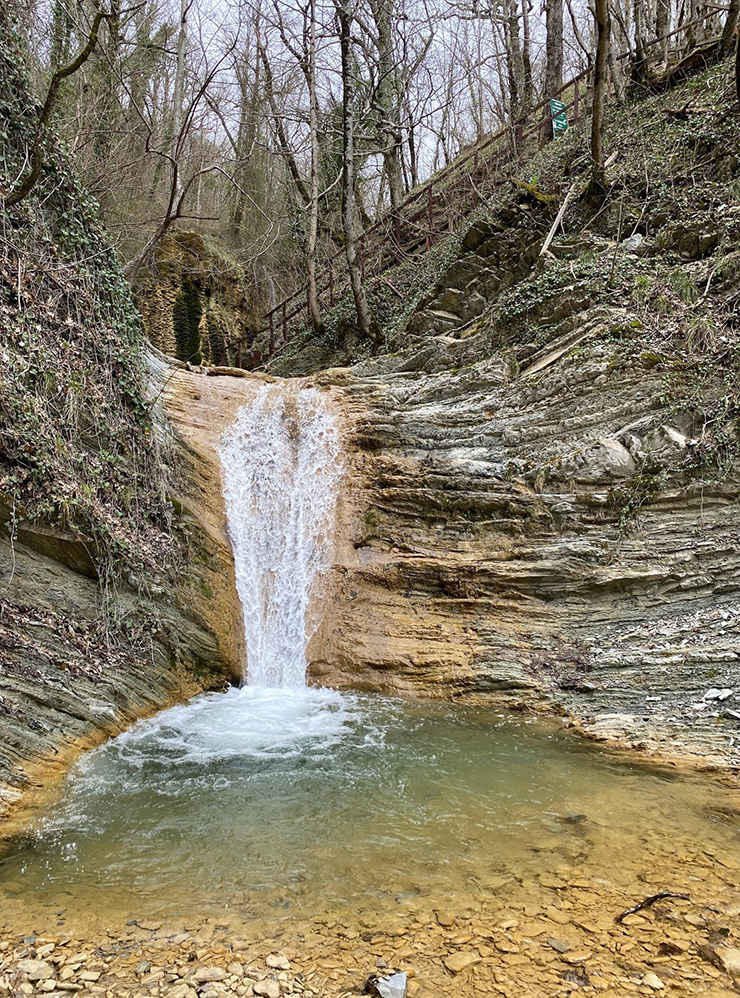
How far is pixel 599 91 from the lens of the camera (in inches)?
379

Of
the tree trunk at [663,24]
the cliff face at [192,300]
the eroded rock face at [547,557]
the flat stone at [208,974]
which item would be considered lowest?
the flat stone at [208,974]

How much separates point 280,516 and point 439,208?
1196cm

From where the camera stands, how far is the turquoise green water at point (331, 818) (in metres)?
3.39

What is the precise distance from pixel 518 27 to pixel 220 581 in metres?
18.5

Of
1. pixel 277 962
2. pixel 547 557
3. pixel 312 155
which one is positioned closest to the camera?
pixel 277 962

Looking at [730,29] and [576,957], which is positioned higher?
[730,29]

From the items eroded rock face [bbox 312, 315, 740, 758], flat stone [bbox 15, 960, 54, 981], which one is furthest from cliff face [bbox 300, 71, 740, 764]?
flat stone [bbox 15, 960, 54, 981]

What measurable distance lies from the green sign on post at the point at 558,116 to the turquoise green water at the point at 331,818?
14.2 m

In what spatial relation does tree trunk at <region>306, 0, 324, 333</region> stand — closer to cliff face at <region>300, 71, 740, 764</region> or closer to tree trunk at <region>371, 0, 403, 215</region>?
tree trunk at <region>371, 0, 403, 215</region>

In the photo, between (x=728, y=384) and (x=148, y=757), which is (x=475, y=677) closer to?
(x=148, y=757)

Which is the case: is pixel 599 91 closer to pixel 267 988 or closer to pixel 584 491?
pixel 584 491

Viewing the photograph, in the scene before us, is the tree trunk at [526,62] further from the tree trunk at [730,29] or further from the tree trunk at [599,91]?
the tree trunk at [599,91]

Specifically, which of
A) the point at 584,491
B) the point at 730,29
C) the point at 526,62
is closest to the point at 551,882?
the point at 584,491

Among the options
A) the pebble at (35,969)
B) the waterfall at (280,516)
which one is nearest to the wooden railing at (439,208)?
the waterfall at (280,516)
